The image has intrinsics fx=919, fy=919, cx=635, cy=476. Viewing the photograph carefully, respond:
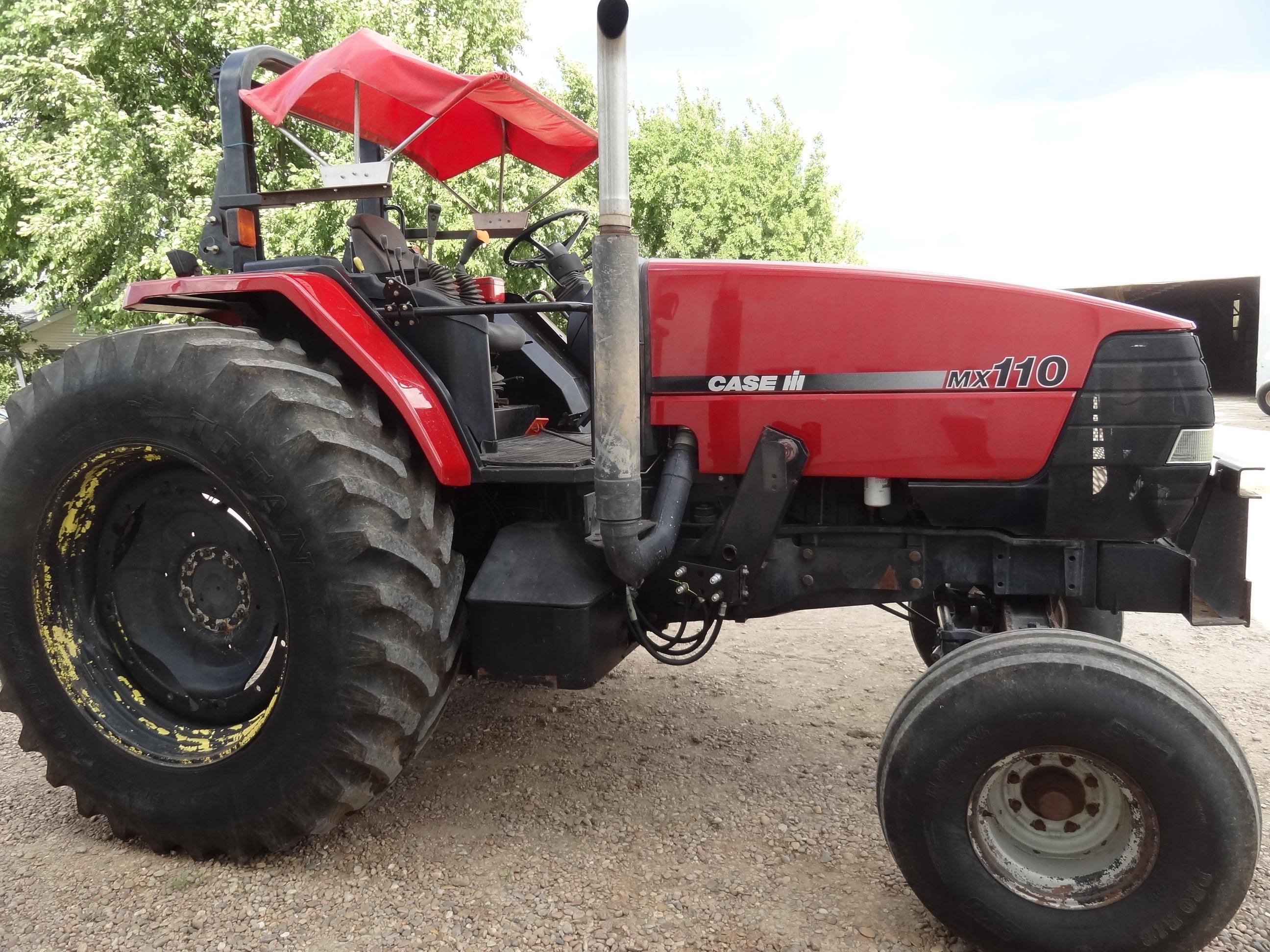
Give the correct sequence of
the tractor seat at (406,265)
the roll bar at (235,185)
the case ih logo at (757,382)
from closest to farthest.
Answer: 1. the case ih logo at (757,382)
2. the roll bar at (235,185)
3. the tractor seat at (406,265)

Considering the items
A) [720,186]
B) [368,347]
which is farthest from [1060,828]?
[720,186]

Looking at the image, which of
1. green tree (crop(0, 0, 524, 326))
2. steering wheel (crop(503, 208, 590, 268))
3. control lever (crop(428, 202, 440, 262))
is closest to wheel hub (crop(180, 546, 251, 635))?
control lever (crop(428, 202, 440, 262))

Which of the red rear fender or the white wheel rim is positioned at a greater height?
the red rear fender

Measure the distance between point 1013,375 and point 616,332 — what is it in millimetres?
1079

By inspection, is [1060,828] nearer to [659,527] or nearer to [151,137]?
[659,527]

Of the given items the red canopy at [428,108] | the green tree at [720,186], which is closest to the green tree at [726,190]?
the green tree at [720,186]

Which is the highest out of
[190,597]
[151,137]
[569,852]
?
[151,137]

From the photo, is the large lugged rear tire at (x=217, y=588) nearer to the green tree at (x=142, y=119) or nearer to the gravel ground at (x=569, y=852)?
the gravel ground at (x=569, y=852)

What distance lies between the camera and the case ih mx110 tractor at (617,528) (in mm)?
2061

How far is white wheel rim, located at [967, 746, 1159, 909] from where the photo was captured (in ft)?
6.66

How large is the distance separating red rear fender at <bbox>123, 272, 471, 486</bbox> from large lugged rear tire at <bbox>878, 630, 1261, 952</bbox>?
1341 millimetres

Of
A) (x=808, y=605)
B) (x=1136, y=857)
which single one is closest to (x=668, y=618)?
(x=808, y=605)

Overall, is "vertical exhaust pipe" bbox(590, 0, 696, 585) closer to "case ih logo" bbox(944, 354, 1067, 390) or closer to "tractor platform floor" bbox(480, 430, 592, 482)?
"tractor platform floor" bbox(480, 430, 592, 482)

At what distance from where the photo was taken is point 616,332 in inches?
83.8
